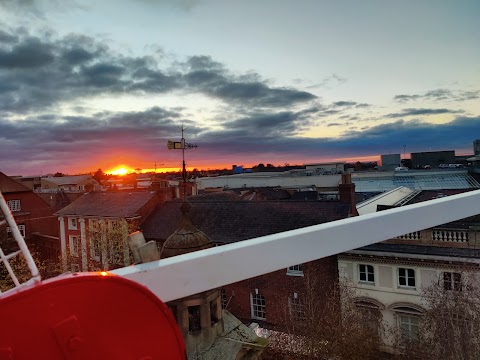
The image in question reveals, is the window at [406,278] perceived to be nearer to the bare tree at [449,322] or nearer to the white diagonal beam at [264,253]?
the bare tree at [449,322]

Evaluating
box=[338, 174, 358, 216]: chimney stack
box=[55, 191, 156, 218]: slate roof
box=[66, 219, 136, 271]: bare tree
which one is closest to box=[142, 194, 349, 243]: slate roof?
box=[338, 174, 358, 216]: chimney stack

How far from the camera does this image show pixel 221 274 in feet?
2.88

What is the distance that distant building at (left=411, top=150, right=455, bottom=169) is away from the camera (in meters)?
40.6

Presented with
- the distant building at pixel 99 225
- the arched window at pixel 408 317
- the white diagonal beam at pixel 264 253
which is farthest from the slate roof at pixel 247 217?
the white diagonal beam at pixel 264 253

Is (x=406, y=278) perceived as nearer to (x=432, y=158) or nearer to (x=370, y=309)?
(x=370, y=309)

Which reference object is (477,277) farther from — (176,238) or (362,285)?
(176,238)

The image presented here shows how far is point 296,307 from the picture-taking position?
14609 mm

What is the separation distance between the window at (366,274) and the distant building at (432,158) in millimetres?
31146

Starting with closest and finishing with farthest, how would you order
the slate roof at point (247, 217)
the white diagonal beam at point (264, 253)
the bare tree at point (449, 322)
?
the white diagonal beam at point (264, 253) < the bare tree at point (449, 322) < the slate roof at point (247, 217)

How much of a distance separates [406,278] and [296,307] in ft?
14.5

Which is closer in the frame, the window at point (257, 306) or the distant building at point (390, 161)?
the window at point (257, 306)

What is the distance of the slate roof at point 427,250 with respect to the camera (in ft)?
37.0

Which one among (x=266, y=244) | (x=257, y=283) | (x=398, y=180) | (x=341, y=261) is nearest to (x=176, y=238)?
(x=266, y=244)

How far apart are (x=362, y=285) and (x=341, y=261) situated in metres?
1.12
